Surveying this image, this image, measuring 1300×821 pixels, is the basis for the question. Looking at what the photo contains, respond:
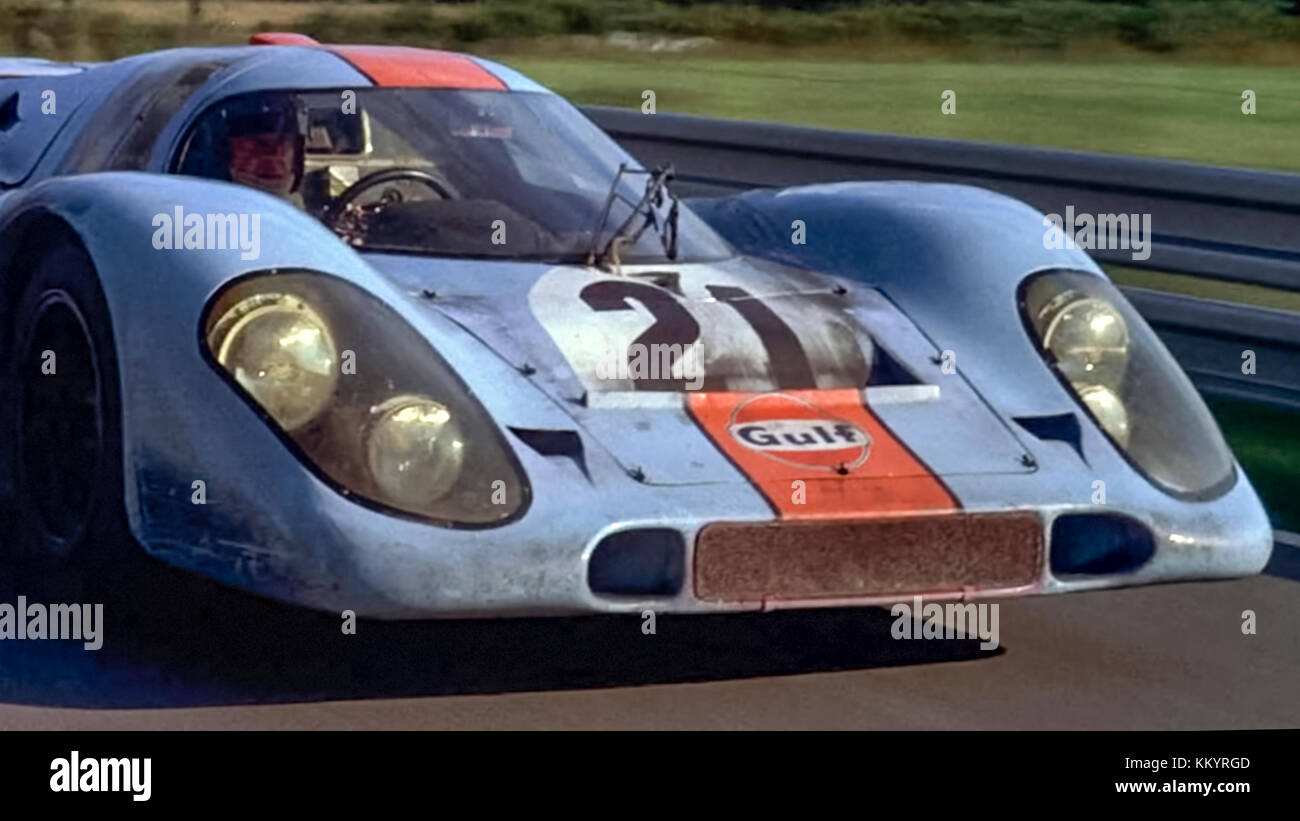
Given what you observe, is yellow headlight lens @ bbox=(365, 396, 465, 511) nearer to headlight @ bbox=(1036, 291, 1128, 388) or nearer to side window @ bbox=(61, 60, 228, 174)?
headlight @ bbox=(1036, 291, 1128, 388)

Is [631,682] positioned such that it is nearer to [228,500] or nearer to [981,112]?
[228,500]

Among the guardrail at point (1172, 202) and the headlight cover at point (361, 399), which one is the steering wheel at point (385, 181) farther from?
the guardrail at point (1172, 202)

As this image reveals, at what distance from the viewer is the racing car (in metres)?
4.18

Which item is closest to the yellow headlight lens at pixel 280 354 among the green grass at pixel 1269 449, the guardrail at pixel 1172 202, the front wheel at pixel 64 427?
the front wheel at pixel 64 427

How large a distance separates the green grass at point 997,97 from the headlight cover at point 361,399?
47.5ft

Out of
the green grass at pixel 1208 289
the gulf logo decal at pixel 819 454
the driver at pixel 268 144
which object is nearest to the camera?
the gulf logo decal at pixel 819 454

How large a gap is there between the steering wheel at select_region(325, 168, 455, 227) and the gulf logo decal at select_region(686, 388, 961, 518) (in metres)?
1.17

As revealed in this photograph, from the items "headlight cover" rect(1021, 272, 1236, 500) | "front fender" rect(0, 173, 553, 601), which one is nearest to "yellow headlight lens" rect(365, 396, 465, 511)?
"front fender" rect(0, 173, 553, 601)

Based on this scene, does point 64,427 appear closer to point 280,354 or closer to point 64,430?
point 64,430

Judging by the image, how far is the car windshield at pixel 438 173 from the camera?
5.34 m

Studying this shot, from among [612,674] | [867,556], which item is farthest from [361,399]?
[867,556]

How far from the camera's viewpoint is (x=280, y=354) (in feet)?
14.0
